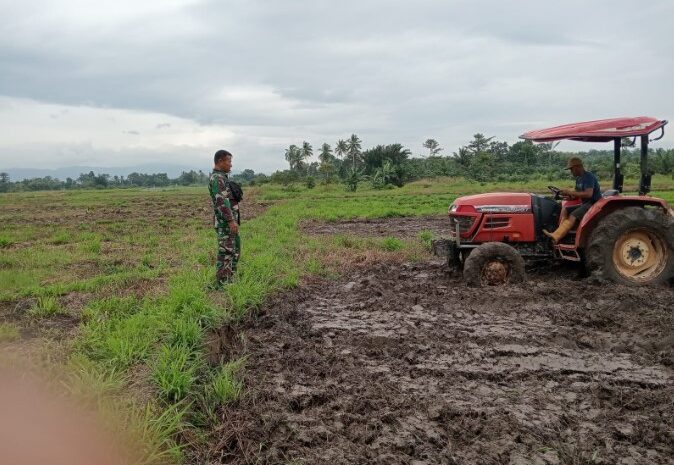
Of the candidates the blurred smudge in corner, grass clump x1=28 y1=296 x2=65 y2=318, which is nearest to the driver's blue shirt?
the blurred smudge in corner

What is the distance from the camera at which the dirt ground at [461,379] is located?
9.05 ft

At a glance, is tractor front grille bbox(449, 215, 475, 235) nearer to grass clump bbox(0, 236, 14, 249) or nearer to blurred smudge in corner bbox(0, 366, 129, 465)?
blurred smudge in corner bbox(0, 366, 129, 465)

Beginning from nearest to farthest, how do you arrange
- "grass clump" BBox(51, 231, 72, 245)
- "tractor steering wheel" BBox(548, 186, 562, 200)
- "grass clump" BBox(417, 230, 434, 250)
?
"tractor steering wheel" BBox(548, 186, 562, 200) < "grass clump" BBox(417, 230, 434, 250) < "grass clump" BBox(51, 231, 72, 245)

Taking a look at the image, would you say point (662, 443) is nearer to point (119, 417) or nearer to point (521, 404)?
point (521, 404)

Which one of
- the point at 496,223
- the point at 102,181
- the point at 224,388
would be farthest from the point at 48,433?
the point at 102,181

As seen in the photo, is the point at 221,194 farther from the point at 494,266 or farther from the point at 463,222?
the point at 494,266

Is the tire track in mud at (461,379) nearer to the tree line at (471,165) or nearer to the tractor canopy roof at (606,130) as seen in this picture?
the tractor canopy roof at (606,130)

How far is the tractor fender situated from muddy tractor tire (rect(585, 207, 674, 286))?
0.33ft

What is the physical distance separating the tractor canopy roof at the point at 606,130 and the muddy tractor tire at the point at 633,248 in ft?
2.91

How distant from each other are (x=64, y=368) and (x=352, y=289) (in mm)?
3573

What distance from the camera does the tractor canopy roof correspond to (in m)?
5.85

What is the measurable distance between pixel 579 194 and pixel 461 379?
11.5 ft

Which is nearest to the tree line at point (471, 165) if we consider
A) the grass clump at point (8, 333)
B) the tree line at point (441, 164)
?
the tree line at point (441, 164)

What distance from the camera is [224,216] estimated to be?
6031mm
